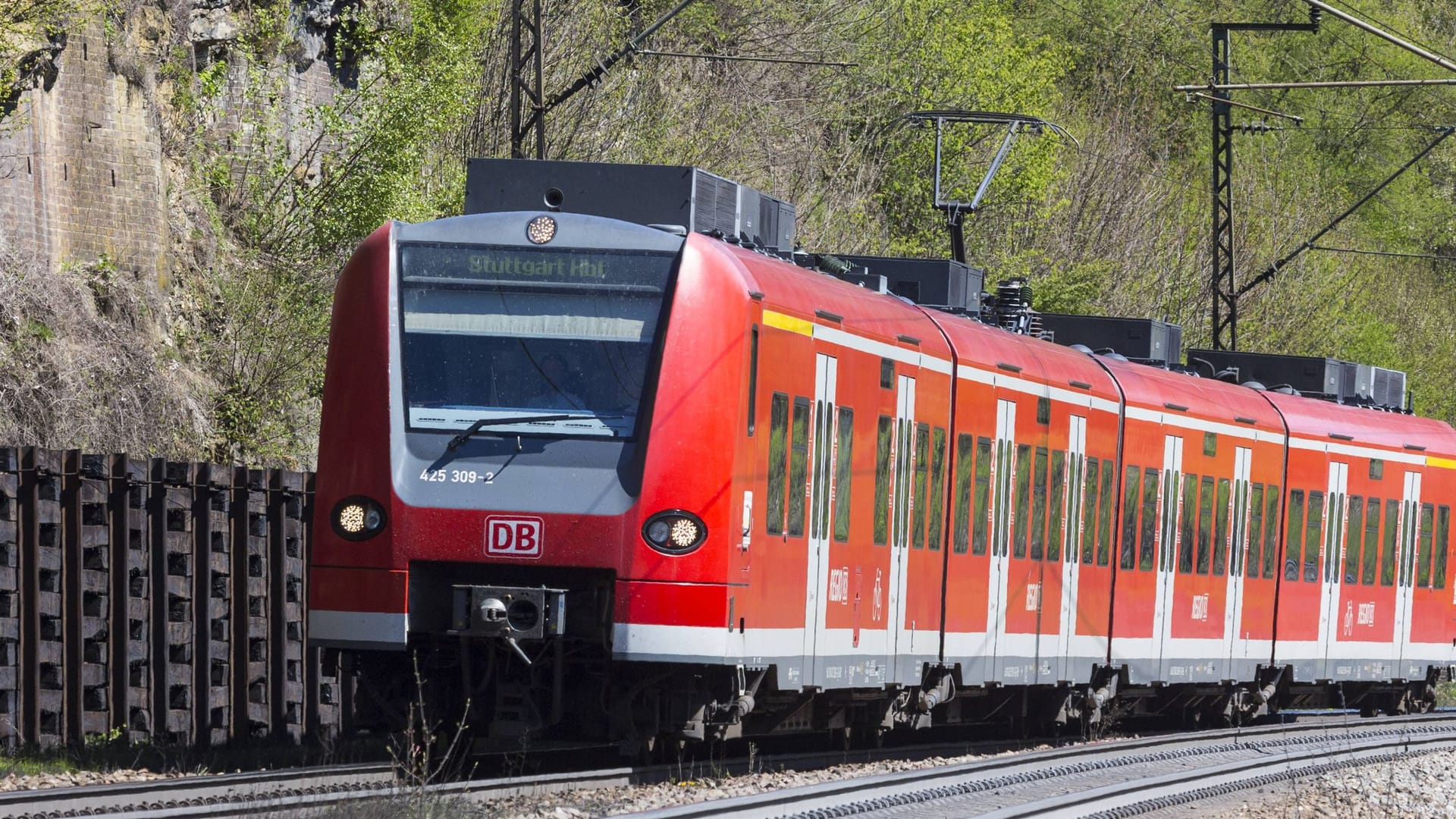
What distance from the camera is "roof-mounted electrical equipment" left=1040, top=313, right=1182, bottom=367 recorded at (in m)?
22.9

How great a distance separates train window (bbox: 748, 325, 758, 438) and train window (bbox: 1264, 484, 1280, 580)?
11.6 metres

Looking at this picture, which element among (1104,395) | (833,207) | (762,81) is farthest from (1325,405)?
(762,81)

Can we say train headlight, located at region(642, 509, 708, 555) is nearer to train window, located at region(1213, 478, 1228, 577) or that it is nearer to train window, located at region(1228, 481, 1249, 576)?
train window, located at region(1213, 478, 1228, 577)

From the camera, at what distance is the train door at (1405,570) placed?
81.5 ft

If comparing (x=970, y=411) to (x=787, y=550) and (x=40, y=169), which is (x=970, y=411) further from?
(x=40, y=169)

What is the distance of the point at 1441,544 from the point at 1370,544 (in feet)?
5.91

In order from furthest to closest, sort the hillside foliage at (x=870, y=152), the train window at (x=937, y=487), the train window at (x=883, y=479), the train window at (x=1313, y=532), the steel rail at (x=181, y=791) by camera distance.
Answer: the hillside foliage at (x=870, y=152)
the train window at (x=1313, y=532)
the train window at (x=937, y=487)
the train window at (x=883, y=479)
the steel rail at (x=181, y=791)

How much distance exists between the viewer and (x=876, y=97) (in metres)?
48.5

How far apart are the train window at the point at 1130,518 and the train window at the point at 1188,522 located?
3.70 ft

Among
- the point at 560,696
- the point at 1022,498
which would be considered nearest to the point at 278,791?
the point at 560,696

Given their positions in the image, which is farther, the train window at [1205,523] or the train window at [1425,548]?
the train window at [1425,548]

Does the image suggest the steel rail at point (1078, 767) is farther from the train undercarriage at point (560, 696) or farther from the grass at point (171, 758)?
the grass at point (171, 758)

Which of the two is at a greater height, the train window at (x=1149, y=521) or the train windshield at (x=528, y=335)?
the train windshield at (x=528, y=335)

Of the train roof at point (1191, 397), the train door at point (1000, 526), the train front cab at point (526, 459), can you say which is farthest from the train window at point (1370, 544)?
the train front cab at point (526, 459)
